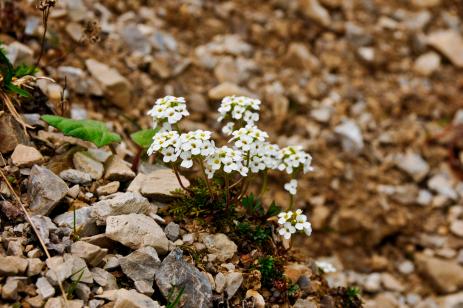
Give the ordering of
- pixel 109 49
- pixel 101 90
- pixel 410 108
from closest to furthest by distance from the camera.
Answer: pixel 101 90 → pixel 109 49 → pixel 410 108

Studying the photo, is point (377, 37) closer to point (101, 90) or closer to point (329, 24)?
point (329, 24)

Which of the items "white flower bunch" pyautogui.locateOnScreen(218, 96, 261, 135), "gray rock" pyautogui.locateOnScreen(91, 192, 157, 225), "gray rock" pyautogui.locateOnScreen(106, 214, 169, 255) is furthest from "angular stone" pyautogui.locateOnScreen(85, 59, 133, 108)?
"gray rock" pyautogui.locateOnScreen(106, 214, 169, 255)

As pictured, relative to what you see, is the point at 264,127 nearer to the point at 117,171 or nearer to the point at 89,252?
the point at 117,171

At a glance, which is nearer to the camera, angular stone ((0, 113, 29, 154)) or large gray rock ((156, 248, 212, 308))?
large gray rock ((156, 248, 212, 308))

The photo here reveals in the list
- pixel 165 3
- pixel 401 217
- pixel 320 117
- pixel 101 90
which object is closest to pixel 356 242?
pixel 401 217

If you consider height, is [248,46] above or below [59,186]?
above

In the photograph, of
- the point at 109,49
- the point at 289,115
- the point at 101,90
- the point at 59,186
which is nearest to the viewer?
the point at 59,186

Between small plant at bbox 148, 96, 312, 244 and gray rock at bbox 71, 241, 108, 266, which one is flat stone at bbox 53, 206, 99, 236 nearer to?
gray rock at bbox 71, 241, 108, 266
